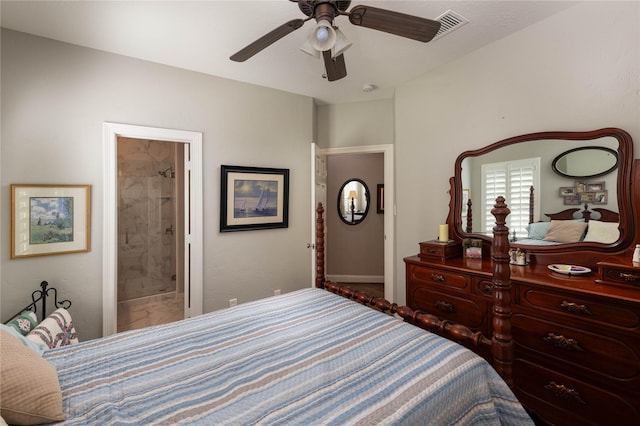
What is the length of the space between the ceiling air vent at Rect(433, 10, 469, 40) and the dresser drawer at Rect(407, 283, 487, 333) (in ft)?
6.27

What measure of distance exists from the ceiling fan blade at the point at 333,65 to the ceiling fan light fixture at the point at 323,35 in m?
0.22

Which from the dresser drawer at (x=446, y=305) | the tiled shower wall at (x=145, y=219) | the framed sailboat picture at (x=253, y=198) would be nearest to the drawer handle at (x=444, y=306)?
the dresser drawer at (x=446, y=305)

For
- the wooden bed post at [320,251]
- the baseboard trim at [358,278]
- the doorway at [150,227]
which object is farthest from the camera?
the baseboard trim at [358,278]

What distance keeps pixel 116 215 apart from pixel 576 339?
10.9 feet

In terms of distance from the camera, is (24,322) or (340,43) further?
(24,322)

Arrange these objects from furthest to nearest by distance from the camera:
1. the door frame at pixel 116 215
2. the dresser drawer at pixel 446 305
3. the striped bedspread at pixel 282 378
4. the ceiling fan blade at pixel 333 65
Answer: the door frame at pixel 116 215 < the dresser drawer at pixel 446 305 < the ceiling fan blade at pixel 333 65 < the striped bedspread at pixel 282 378

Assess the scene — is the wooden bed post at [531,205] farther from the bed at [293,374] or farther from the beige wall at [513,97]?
the bed at [293,374]

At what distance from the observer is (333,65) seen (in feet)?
6.06

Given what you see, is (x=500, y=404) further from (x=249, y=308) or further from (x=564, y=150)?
(x=564, y=150)

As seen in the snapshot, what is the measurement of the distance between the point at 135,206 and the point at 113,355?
3391 mm

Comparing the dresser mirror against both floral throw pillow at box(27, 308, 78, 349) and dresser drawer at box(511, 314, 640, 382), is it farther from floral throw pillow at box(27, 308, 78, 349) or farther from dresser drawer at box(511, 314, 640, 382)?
floral throw pillow at box(27, 308, 78, 349)

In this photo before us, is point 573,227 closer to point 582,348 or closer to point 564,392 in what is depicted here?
point 582,348

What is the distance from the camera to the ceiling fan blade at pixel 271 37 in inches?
59.7

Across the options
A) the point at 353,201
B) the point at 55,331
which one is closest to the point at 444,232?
the point at 353,201
